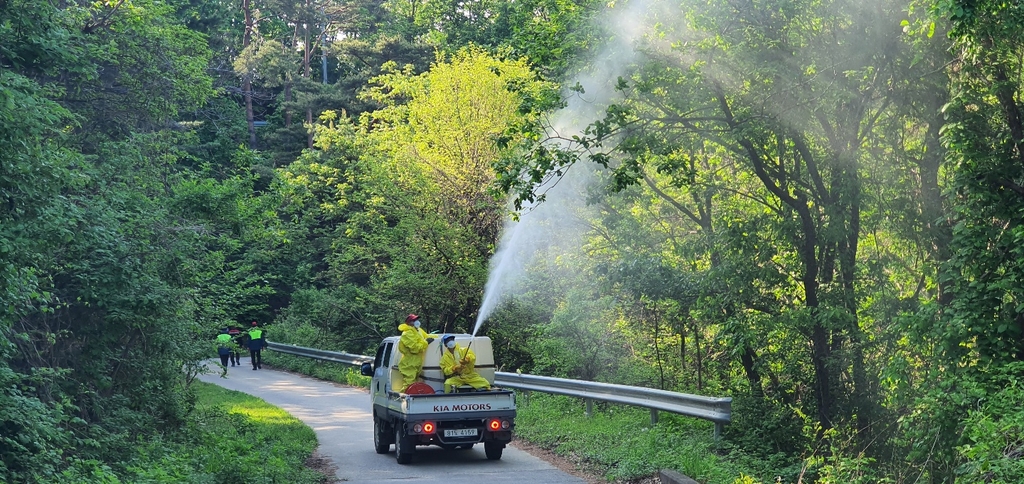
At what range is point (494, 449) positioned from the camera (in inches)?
586

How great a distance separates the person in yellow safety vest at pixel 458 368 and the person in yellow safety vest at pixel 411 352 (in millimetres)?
357

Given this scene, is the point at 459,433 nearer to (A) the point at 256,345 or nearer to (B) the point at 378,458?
(B) the point at 378,458

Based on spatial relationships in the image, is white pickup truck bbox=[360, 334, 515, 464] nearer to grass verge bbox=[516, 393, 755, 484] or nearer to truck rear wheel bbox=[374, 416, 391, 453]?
truck rear wheel bbox=[374, 416, 391, 453]

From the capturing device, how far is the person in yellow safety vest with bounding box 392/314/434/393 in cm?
1505

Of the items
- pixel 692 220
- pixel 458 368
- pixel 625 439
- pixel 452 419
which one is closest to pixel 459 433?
pixel 452 419

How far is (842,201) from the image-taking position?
14.2 m

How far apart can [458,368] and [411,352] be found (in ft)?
2.42

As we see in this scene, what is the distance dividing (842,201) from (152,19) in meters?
11.0

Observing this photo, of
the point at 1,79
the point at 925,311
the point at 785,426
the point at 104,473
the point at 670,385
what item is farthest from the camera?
the point at 670,385

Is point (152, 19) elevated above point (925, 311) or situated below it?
above

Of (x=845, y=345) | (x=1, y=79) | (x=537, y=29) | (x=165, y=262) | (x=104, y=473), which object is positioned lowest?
(x=104, y=473)

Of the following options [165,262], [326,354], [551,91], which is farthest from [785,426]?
[326,354]

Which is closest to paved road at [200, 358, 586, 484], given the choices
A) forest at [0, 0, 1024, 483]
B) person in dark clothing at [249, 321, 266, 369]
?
forest at [0, 0, 1024, 483]

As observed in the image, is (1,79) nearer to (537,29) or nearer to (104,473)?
(104,473)
